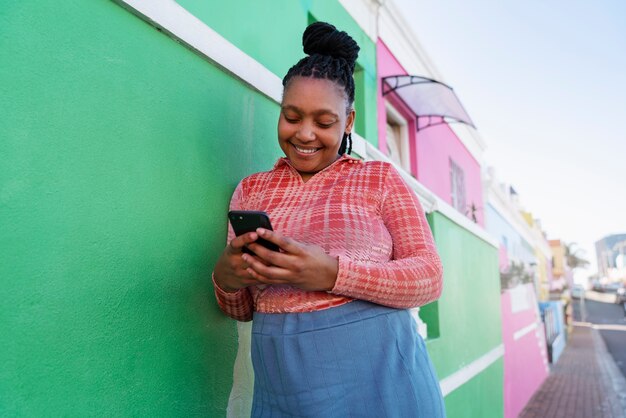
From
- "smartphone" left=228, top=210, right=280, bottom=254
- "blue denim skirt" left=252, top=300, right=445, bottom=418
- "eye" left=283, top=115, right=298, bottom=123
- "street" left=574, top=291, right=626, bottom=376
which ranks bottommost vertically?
"street" left=574, top=291, right=626, bottom=376

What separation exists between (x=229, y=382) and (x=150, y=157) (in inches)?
35.0

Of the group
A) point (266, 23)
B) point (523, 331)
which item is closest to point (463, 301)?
point (266, 23)

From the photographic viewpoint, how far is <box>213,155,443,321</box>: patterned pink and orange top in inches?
46.8

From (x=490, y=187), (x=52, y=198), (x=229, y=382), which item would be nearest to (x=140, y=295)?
(x=52, y=198)

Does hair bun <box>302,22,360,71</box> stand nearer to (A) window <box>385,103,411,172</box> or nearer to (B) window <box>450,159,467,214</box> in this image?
Answer: (A) window <box>385,103,411,172</box>

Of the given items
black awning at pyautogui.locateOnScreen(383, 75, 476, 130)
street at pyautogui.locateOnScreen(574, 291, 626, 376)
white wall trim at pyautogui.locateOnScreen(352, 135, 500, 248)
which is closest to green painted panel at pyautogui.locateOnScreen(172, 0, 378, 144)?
white wall trim at pyautogui.locateOnScreen(352, 135, 500, 248)

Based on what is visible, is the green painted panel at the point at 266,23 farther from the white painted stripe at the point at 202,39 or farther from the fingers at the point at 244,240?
the fingers at the point at 244,240

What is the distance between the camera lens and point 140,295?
133cm

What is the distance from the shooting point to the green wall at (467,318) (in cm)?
418

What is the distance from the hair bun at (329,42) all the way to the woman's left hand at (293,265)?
814 millimetres

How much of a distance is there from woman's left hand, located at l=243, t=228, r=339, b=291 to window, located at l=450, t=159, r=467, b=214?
7644 mm

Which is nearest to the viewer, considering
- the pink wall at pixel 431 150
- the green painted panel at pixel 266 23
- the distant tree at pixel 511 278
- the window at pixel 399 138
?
the green painted panel at pixel 266 23

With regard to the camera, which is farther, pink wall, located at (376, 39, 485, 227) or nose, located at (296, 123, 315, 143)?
pink wall, located at (376, 39, 485, 227)

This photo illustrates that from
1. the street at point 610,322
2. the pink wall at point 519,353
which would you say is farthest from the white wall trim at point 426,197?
the street at point 610,322
